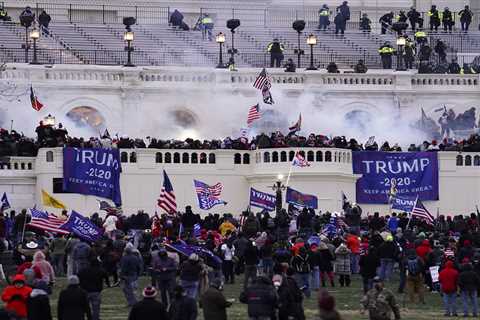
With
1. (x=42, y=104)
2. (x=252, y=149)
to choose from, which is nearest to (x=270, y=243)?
(x=252, y=149)

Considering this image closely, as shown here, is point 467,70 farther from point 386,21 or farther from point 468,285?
point 468,285

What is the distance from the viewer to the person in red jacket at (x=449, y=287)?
47.2 meters

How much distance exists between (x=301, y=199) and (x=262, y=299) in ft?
93.4

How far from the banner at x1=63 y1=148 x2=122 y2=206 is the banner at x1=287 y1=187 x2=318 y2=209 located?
5.42 meters

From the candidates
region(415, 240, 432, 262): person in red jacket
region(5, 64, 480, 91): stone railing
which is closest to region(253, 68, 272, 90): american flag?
region(5, 64, 480, 91): stone railing

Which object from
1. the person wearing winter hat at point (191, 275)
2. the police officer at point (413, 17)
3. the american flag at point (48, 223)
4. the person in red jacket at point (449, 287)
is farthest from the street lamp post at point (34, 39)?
the person wearing winter hat at point (191, 275)

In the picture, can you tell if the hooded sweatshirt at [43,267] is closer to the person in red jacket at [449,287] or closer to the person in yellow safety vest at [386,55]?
the person in red jacket at [449,287]

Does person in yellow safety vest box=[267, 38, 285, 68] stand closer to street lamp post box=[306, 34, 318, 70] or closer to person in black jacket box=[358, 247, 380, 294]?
street lamp post box=[306, 34, 318, 70]

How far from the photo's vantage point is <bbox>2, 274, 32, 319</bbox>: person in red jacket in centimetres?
3903

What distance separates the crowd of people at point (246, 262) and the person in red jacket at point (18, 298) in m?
0.02

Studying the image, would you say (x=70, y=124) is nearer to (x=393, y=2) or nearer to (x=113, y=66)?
(x=113, y=66)

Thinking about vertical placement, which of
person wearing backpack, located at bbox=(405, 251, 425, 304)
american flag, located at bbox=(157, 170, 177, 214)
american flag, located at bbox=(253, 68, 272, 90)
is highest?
american flag, located at bbox=(253, 68, 272, 90)

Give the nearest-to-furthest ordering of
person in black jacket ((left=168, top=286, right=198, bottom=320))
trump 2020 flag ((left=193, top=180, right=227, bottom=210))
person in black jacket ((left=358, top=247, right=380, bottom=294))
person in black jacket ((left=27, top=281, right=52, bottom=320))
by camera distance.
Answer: person in black jacket ((left=27, top=281, right=52, bottom=320)), person in black jacket ((left=168, top=286, right=198, bottom=320)), person in black jacket ((left=358, top=247, right=380, bottom=294)), trump 2020 flag ((left=193, top=180, right=227, bottom=210))

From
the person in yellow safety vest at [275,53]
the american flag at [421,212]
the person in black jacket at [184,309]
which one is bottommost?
the person in black jacket at [184,309]
